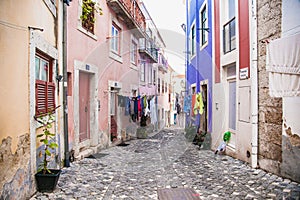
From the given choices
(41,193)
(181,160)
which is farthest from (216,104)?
(41,193)

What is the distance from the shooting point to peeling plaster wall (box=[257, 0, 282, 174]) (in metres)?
5.14

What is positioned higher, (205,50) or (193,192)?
(205,50)

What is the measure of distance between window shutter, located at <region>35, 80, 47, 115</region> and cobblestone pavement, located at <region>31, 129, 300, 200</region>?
49.9 inches

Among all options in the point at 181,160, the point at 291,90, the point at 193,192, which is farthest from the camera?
the point at 181,160

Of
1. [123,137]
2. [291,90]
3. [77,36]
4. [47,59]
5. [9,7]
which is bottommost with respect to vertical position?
[123,137]

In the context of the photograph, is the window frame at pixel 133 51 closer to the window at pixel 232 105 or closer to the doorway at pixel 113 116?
the doorway at pixel 113 116

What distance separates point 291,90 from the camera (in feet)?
13.1

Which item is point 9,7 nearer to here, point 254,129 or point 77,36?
point 77,36

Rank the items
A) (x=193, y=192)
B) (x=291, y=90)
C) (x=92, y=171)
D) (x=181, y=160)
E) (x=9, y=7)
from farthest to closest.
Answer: (x=181, y=160)
(x=92, y=171)
(x=193, y=192)
(x=291, y=90)
(x=9, y=7)

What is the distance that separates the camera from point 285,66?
4.11 meters

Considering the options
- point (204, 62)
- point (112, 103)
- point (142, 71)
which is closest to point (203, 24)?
point (204, 62)

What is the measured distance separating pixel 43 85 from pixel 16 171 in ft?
5.98

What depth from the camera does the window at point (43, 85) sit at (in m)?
4.77

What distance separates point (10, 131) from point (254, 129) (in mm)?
4523
